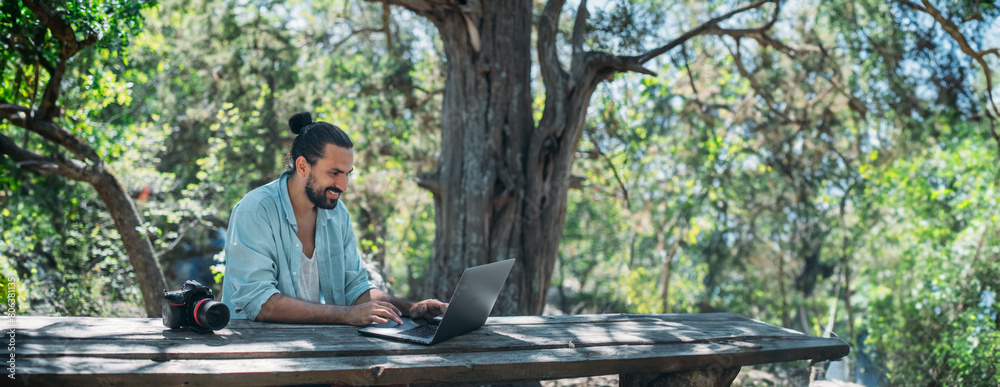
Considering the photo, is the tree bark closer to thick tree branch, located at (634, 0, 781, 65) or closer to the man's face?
thick tree branch, located at (634, 0, 781, 65)

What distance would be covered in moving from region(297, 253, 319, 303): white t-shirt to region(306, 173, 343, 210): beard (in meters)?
Answer: 0.26

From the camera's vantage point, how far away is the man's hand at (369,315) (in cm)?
262

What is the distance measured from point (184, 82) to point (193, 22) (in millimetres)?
1073

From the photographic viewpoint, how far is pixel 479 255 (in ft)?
16.7

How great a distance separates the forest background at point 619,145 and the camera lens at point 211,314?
2620mm

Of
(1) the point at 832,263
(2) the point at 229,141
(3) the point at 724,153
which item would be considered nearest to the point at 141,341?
(2) the point at 229,141

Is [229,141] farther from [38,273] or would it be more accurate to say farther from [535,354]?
[535,354]

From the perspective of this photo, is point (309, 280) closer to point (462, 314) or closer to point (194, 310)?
point (194, 310)

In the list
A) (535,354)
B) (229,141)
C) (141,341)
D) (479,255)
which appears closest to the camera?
(141,341)

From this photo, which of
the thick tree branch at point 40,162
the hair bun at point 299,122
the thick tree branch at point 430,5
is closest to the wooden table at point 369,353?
the hair bun at point 299,122

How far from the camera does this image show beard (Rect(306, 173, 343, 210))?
9.63ft

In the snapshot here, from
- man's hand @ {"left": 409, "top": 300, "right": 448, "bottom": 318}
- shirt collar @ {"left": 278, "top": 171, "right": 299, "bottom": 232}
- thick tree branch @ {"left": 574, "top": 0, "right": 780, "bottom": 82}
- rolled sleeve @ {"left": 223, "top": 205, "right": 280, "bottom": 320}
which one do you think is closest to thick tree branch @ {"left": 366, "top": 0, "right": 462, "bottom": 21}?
thick tree branch @ {"left": 574, "top": 0, "right": 780, "bottom": 82}

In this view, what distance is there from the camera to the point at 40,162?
15.4ft

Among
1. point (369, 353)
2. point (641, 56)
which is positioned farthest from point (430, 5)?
point (369, 353)
